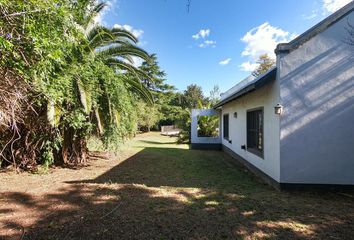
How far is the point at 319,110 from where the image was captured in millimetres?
5609

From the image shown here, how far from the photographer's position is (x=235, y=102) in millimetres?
11305

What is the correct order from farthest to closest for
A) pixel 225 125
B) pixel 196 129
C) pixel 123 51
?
pixel 196 129, pixel 225 125, pixel 123 51

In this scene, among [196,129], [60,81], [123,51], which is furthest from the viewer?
[196,129]

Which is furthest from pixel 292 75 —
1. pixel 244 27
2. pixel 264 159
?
pixel 244 27

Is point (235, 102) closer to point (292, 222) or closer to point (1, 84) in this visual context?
point (292, 222)

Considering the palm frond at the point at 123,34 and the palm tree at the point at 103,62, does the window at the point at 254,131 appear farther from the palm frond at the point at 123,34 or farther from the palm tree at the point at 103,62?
the palm frond at the point at 123,34

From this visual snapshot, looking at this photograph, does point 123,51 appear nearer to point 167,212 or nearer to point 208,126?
point 167,212

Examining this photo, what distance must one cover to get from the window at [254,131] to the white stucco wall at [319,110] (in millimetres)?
1993

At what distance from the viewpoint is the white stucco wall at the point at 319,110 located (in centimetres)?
552

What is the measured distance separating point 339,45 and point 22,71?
725 centimetres

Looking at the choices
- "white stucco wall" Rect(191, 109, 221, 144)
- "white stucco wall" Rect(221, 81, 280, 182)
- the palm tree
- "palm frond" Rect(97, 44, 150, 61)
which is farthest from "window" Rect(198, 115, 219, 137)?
"palm frond" Rect(97, 44, 150, 61)

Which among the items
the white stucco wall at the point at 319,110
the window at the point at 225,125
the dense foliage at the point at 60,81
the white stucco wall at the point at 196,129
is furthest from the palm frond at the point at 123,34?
the white stucco wall at the point at 196,129

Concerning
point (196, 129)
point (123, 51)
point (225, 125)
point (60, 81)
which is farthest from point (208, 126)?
point (60, 81)

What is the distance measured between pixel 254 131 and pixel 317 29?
4133 millimetres
